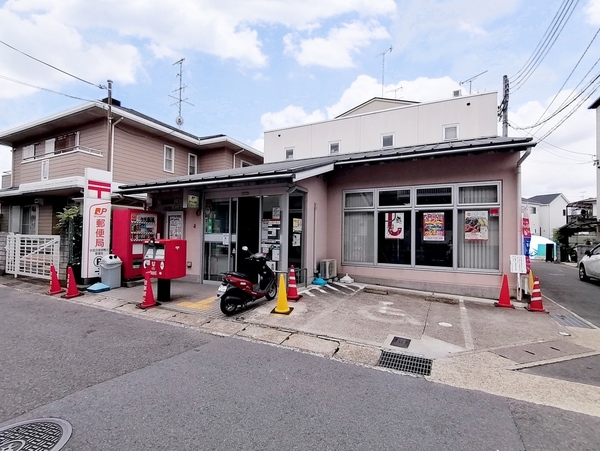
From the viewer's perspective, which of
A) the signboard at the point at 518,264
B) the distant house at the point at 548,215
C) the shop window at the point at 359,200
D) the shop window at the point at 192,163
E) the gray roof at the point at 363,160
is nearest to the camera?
the gray roof at the point at 363,160

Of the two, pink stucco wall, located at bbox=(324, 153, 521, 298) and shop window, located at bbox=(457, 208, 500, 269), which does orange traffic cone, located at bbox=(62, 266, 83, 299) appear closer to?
pink stucco wall, located at bbox=(324, 153, 521, 298)

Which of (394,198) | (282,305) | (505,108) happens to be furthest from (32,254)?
(505,108)

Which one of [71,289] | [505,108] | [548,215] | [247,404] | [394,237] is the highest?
[505,108]

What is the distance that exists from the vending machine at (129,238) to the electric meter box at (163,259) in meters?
2.31

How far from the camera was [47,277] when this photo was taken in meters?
9.45

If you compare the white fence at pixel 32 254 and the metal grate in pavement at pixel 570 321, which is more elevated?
the white fence at pixel 32 254

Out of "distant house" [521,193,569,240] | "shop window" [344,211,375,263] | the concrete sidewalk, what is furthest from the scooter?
"distant house" [521,193,569,240]

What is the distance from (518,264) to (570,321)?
1506 millimetres

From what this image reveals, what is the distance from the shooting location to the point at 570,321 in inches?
245

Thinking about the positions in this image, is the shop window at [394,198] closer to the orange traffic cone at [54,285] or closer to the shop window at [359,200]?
the shop window at [359,200]

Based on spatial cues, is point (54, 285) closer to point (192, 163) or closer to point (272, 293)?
point (272, 293)

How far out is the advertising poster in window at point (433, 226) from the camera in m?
8.34

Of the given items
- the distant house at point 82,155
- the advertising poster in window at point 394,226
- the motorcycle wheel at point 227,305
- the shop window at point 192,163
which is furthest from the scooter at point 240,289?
the shop window at point 192,163

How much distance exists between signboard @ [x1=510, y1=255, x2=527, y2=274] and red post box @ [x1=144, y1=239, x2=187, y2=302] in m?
7.95
